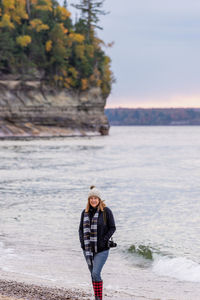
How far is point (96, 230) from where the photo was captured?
23.2ft

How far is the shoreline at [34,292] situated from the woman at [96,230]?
47.7 inches

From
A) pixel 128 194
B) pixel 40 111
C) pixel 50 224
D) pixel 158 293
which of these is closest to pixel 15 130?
pixel 40 111

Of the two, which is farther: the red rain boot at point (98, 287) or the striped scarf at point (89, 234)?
the red rain boot at point (98, 287)

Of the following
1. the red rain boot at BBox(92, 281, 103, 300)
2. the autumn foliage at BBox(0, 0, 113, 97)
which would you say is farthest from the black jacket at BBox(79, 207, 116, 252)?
the autumn foliage at BBox(0, 0, 113, 97)

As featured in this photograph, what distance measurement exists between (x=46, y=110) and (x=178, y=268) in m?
79.3

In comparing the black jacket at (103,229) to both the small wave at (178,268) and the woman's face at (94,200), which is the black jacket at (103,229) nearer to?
the woman's face at (94,200)

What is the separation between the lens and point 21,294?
316 inches

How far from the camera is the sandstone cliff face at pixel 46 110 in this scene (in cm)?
8369

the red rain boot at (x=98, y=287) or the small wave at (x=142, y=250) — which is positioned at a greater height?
the red rain boot at (x=98, y=287)

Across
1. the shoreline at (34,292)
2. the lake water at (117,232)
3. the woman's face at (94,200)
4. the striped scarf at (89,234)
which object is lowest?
the lake water at (117,232)

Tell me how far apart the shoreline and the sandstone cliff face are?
2926 inches

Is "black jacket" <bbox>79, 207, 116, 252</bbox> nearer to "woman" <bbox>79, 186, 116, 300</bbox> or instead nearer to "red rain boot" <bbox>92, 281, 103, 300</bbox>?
"woman" <bbox>79, 186, 116, 300</bbox>

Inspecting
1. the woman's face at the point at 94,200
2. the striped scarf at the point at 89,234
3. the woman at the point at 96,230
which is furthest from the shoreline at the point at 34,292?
the woman's face at the point at 94,200

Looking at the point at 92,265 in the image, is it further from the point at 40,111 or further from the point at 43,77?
the point at 43,77
